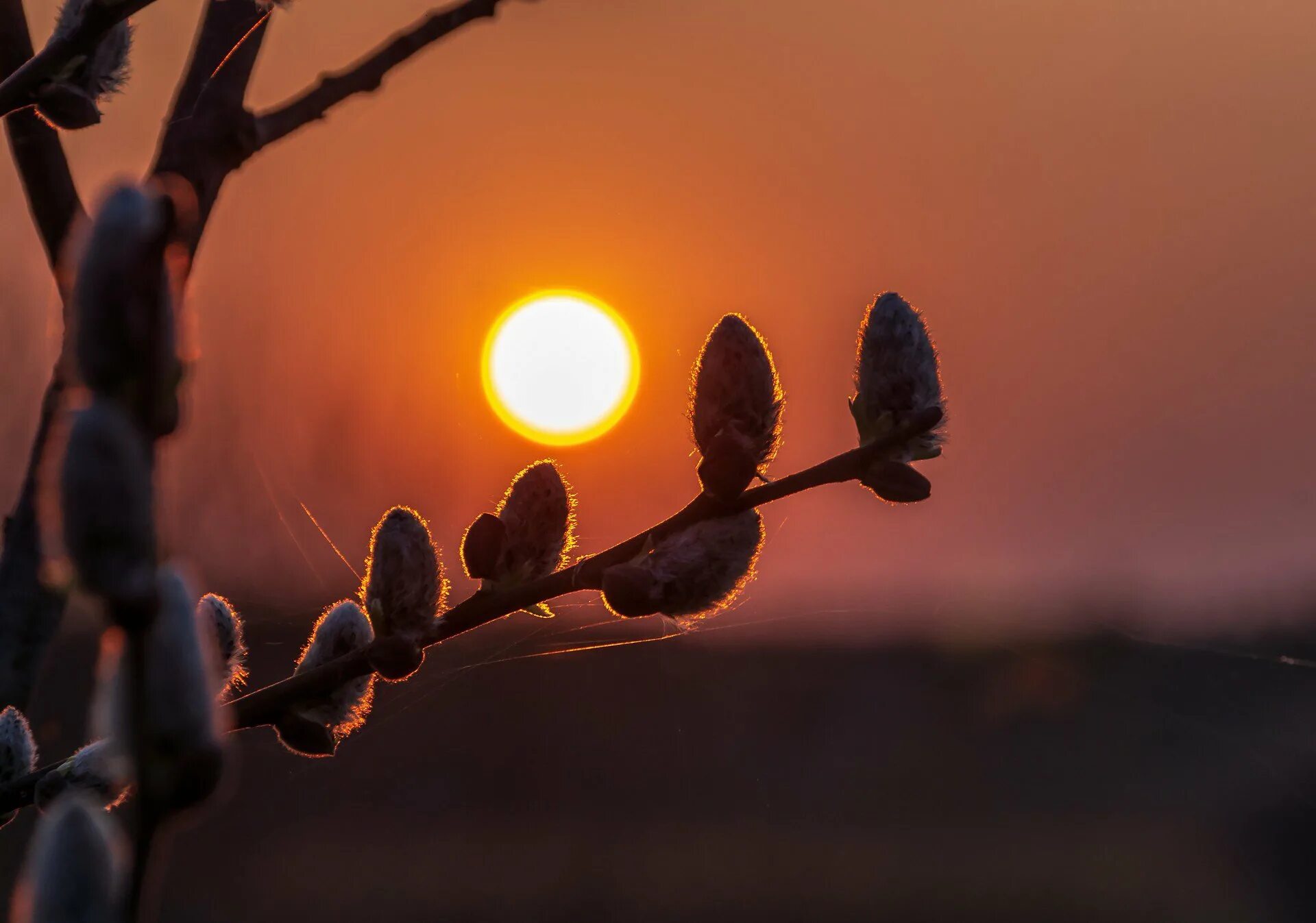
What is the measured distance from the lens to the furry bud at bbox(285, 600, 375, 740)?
2.68 feet

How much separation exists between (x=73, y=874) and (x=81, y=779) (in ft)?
1.49

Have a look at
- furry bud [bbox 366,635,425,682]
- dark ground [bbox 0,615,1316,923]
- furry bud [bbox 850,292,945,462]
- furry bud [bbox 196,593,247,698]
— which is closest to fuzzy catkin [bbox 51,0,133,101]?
furry bud [bbox 196,593,247,698]

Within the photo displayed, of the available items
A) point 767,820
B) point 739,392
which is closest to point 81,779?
point 739,392

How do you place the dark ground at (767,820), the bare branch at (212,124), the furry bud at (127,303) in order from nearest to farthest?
the furry bud at (127,303) → the bare branch at (212,124) → the dark ground at (767,820)

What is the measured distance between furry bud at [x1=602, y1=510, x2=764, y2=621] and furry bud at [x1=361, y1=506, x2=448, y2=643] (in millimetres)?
146

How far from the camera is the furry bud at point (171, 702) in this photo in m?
0.32

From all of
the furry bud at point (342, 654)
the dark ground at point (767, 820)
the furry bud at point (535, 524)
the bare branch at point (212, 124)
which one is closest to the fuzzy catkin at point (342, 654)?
the furry bud at point (342, 654)

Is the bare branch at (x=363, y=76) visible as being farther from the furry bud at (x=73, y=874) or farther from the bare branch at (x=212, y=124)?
the furry bud at (x=73, y=874)

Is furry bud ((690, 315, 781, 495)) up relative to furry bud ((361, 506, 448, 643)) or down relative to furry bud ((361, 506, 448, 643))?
up

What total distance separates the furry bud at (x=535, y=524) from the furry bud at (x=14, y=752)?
345 millimetres

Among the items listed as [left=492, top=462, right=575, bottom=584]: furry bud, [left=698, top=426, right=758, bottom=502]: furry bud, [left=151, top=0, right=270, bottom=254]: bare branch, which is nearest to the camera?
[left=698, top=426, right=758, bottom=502]: furry bud

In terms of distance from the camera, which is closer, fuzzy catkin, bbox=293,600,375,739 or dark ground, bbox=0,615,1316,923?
fuzzy catkin, bbox=293,600,375,739

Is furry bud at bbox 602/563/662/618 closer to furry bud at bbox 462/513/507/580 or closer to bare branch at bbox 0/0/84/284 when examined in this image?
furry bud at bbox 462/513/507/580

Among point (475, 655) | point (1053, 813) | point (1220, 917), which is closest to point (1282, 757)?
point (1220, 917)
